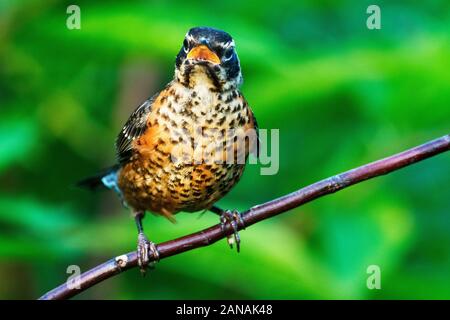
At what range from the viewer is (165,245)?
3465mm

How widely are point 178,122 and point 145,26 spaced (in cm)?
62

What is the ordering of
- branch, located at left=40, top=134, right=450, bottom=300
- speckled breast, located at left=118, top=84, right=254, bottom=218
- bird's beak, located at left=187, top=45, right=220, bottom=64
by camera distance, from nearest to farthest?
branch, located at left=40, top=134, right=450, bottom=300 < bird's beak, located at left=187, top=45, right=220, bottom=64 < speckled breast, located at left=118, top=84, right=254, bottom=218

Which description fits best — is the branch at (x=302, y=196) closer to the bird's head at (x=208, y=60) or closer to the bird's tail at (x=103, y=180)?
the bird's head at (x=208, y=60)

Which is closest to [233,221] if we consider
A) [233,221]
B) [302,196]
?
[233,221]

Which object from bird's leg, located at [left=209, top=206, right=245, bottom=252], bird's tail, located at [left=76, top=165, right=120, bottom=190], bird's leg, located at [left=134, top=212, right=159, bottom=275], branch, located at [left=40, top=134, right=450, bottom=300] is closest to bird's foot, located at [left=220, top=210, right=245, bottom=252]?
bird's leg, located at [left=209, top=206, right=245, bottom=252]

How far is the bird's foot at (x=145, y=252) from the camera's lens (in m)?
4.15

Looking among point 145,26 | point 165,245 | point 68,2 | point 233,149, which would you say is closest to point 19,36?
point 68,2

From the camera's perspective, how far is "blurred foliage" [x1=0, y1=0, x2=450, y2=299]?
175 inches

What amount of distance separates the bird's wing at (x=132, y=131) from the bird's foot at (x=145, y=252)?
492mm

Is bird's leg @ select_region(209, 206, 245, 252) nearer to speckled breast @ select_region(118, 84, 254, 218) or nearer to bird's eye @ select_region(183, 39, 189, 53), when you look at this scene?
speckled breast @ select_region(118, 84, 254, 218)

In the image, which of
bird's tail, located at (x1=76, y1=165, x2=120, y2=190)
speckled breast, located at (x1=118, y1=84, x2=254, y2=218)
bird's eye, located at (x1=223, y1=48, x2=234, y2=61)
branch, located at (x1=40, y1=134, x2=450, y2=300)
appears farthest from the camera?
bird's tail, located at (x1=76, y1=165, x2=120, y2=190)

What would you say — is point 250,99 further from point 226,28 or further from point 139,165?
point 139,165

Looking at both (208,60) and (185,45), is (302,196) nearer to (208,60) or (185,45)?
(208,60)

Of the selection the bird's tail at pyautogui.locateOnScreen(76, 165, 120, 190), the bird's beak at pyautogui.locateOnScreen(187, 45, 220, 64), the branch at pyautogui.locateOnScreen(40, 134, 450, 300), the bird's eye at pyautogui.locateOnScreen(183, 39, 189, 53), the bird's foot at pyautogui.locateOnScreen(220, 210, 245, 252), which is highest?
the bird's eye at pyautogui.locateOnScreen(183, 39, 189, 53)
